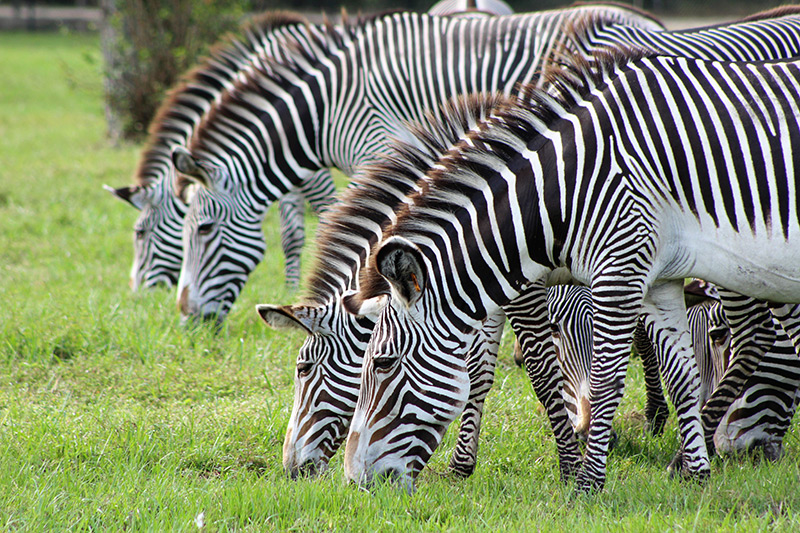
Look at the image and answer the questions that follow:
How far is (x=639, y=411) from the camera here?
499 centimetres

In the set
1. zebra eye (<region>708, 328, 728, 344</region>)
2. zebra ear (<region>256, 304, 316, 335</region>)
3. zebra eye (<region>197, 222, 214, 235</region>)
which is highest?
zebra ear (<region>256, 304, 316, 335</region>)

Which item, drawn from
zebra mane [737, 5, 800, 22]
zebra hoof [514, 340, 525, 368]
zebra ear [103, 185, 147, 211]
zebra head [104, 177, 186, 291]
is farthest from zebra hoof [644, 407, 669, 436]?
zebra ear [103, 185, 147, 211]

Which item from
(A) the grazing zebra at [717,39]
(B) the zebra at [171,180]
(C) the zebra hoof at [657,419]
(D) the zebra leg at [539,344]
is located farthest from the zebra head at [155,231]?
(C) the zebra hoof at [657,419]

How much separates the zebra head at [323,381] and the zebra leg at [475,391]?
610 mm

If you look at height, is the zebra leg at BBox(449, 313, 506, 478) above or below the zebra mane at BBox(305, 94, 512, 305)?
below

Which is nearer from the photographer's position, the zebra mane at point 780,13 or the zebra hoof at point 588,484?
the zebra hoof at point 588,484

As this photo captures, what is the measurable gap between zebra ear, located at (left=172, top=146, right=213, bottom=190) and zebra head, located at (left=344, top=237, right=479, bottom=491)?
10.7 feet

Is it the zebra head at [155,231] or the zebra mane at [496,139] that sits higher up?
the zebra mane at [496,139]

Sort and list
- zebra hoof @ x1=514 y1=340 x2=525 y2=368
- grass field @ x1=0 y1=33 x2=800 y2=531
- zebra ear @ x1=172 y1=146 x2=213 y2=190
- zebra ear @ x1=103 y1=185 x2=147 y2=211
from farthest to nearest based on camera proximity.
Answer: zebra ear @ x1=103 y1=185 x2=147 y2=211 < zebra ear @ x1=172 y1=146 x2=213 y2=190 < zebra hoof @ x1=514 y1=340 x2=525 y2=368 < grass field @ x1=0 y1=33 x2=800 y2=531

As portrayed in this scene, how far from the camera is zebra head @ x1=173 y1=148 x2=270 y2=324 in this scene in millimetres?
6273

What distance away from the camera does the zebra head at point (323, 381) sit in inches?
154

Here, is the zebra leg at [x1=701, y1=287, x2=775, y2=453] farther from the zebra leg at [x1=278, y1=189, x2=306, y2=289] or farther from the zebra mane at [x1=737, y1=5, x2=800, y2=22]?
the zebra leg at [x1=278, y1=189, x2=306, y2=289]

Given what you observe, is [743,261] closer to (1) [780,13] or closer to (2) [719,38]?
(2) [719,38]

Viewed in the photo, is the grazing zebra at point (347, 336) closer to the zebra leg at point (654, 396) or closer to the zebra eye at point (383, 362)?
the zebra eye at point (383, 362)
